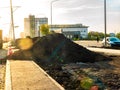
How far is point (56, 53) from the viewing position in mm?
33000

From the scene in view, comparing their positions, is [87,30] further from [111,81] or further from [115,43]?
[111,81]

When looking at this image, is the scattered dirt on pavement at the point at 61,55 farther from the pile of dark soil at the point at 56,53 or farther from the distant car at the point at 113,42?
the distant car at the point at 113,42

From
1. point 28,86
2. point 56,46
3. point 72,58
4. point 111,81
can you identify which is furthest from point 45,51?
point 28,86

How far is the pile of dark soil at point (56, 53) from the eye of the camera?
30.4 m

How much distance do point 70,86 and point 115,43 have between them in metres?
40.6

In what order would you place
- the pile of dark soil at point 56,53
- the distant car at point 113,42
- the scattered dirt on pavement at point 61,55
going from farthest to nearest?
the distant car at point 113,42 → the pile of dark soil at point 56,53 → the scattered dirt on pavement at point 61,55

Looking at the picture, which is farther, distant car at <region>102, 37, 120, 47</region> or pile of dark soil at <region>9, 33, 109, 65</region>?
distant car at <region>102, 37, 120, 47</region>

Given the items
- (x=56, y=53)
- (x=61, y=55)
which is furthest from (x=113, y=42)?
(x=61, y=55)

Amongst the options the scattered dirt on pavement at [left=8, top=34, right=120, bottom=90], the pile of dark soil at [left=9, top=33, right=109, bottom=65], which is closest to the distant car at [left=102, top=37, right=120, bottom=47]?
the scattered dirt on pavement at [left=8, top=34, right=120, bottom=90]

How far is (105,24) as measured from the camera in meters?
53.4

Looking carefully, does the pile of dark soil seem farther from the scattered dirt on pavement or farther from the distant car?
the distant car

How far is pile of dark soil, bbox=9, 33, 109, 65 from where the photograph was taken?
3042 cm

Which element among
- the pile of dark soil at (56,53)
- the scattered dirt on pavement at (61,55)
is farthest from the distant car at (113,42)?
the pile of dark soil at (56,53)

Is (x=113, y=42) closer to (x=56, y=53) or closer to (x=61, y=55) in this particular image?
(x=56, y=53)
